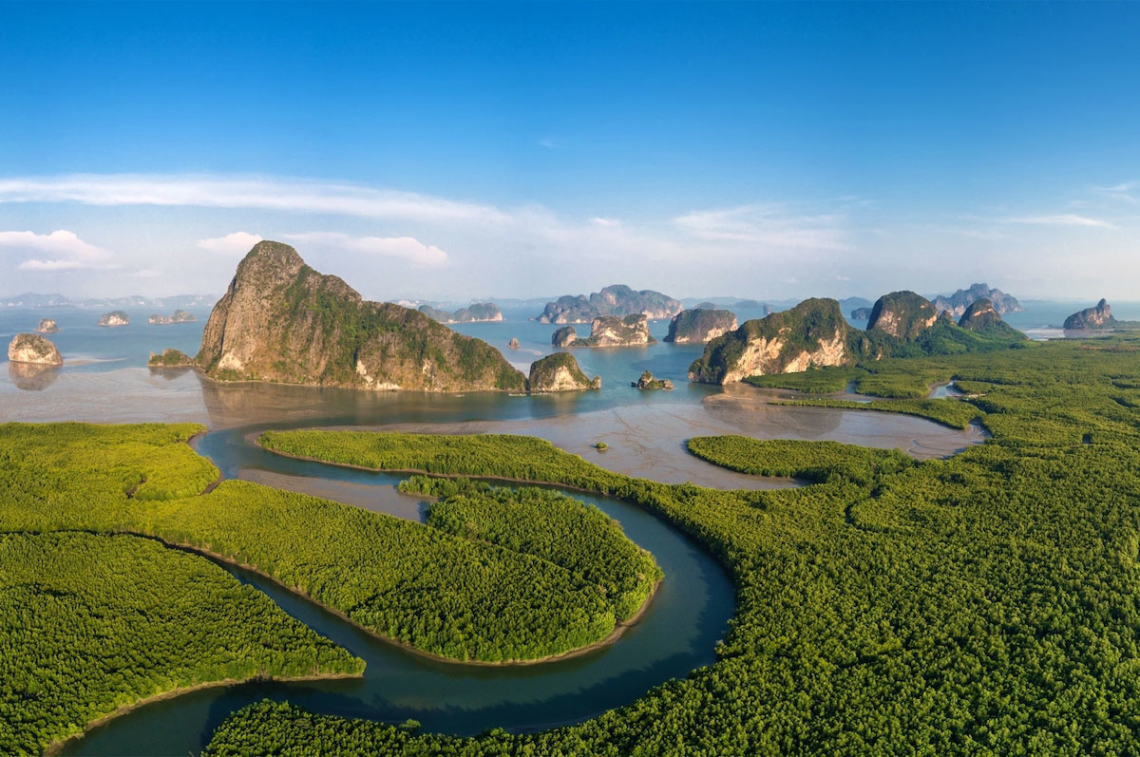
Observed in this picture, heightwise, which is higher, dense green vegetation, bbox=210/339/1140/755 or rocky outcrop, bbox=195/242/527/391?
rocky outcrop, bbox=195/242/527/391

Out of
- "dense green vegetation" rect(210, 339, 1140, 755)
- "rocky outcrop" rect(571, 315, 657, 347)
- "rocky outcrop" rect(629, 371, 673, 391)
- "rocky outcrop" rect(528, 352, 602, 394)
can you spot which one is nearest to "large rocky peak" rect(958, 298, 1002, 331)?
"rocky outcrop" rect(571, 315, 657, 347)

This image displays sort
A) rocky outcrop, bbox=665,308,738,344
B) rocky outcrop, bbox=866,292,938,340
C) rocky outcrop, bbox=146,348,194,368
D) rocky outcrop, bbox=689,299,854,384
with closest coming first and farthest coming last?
rocky outcrop, bbox=689,299,854,384, rocky outcrop, bbox=146,348,194,368, rocky outcrop, bbox=866,292,938,340, rocky outcrop, bbox=665,308,738,344

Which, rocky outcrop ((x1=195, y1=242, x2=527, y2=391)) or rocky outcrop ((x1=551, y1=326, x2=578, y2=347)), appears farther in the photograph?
rocky outcrop ((x1=551, y1=326, x2=578, y2=347))

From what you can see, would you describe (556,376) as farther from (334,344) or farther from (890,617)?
(890,617)

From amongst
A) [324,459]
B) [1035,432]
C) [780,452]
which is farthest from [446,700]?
[1035,432]

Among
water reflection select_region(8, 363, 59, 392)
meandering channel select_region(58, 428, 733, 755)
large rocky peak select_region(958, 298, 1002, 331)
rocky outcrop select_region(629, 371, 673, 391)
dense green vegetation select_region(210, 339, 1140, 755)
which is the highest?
large rocky peak select_region(958, 298, 1002, 331)

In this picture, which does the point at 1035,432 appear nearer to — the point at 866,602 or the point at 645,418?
the point at 645,418

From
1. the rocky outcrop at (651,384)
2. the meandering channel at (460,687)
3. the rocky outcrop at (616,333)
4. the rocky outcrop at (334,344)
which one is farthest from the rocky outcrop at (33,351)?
the rocky outcrop at (616,333)

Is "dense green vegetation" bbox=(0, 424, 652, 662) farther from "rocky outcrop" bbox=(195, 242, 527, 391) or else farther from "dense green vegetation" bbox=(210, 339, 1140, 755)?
"rocky outcrop" bbox=(195, 242, 527, 391)
